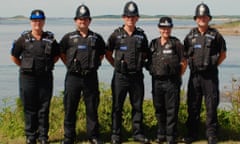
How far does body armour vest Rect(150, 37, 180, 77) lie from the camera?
24.5ft

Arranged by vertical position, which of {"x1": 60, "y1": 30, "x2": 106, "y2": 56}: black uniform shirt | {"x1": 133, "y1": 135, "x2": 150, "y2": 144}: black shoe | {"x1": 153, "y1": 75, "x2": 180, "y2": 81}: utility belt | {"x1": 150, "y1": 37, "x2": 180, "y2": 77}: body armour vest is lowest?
{"x1": 133, "y1": 135, "x2": 150, "y2": 144}: black shoe

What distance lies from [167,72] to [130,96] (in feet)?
2.34

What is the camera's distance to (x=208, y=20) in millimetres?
7500

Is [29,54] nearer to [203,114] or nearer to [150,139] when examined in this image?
[150,139]

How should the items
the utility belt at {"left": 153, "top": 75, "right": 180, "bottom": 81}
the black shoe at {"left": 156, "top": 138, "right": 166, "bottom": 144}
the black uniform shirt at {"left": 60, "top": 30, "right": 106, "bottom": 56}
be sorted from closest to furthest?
the black uniform shirt at {"left": 60, "top": 30, "right": 106, "bottom": 56} → the utility belt at {"left": 153, "top": 75, "right": 180, "bottom": 81} → the black shoe at {"left": 156, "top": 138, "right": 166, "bottom": 144}

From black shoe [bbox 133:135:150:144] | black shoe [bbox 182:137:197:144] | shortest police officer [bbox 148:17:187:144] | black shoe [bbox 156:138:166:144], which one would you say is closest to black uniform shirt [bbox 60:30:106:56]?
shortest police officer [bbox 148:17:187:144]

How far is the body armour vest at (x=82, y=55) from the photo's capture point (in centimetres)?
732

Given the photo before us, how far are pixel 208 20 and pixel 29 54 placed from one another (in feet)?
8.84

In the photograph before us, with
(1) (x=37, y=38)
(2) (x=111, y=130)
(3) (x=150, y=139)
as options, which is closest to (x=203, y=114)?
(3) (x=150, y=139)

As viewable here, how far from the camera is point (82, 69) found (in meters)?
7.34

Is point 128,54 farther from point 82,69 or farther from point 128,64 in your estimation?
point 82,69

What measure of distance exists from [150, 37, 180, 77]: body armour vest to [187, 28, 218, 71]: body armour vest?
234mm

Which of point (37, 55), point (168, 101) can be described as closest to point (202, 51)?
point (168, 101)

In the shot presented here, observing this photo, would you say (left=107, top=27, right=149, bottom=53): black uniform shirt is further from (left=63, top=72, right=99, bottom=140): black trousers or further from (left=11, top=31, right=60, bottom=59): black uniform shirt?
(left=11, top=31, right=60, bottom=59): black uniform shirt
